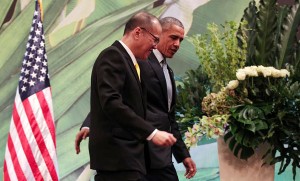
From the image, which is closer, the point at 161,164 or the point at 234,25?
the point at 161,164

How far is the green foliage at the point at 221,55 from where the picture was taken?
12.7 feet

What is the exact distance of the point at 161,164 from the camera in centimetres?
335

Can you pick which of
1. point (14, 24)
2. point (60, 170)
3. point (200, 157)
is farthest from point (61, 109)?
point (200, 157)

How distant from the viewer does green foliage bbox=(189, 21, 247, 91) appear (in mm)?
3871

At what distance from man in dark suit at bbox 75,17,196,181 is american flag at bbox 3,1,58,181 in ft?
4.18

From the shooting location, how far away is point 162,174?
134 inches

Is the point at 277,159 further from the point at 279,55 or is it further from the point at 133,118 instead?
the point at 133,118

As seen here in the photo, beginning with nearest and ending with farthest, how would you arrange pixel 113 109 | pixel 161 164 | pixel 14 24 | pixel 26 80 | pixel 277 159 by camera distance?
pixel 113 109, pixel 161 164, pixel 277 159, pixel 26 80, pixel 14 24

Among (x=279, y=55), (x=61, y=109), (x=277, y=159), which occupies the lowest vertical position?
(x=61, y=109)

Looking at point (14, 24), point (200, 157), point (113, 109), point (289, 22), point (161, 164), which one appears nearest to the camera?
point (113, 109)

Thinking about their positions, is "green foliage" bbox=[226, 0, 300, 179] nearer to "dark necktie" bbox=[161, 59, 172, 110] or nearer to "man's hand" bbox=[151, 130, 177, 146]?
"dark necktie" bbox=[161, 59, 172, 110]

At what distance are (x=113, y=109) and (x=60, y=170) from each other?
3.17 metres

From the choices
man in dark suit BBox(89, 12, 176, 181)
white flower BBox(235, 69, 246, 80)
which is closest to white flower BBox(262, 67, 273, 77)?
white flower BBox(235, 69, 246, 80)

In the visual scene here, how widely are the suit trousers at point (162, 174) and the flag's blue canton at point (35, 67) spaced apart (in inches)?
61.3
